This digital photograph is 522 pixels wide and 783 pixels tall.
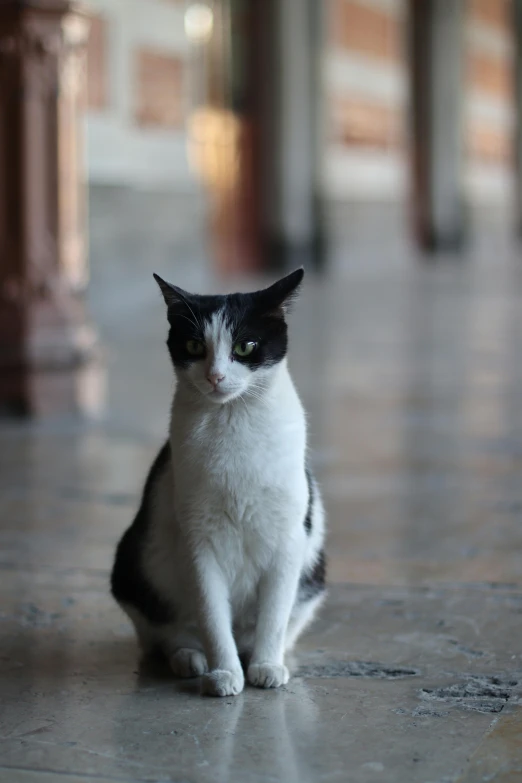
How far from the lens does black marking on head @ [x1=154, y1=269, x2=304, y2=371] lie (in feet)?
7.43

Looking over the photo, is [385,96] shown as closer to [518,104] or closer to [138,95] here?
[518,104]

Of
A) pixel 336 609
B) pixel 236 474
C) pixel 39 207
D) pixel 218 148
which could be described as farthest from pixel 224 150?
pixel 236 474

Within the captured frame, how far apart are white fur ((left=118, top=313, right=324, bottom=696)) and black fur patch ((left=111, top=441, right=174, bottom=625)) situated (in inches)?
5.6

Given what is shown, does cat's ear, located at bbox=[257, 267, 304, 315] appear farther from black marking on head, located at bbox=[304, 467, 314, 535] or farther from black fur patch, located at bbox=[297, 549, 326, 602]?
black fur patch, located at bbox=[297, 549, 326, 602]

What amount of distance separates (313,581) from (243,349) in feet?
2.00

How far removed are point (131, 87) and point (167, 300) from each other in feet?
34.2

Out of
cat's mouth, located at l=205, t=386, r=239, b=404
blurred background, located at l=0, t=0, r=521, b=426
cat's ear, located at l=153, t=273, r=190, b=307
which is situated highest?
blurred background, located at l=0, t=0, r=521, b=426

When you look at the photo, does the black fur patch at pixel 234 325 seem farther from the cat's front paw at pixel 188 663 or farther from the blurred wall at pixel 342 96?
the blurred wall at pixel 342 96

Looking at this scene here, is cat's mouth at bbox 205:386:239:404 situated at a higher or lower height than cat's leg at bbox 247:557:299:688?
higher

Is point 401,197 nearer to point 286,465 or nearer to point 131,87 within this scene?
point 131,87

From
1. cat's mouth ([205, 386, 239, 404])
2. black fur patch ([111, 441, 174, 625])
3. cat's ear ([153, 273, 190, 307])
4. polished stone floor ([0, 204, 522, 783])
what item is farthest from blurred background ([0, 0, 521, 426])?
cat's mouth ([205, 386, 239, 404])

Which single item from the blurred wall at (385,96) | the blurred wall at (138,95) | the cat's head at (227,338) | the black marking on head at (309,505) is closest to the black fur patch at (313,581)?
the black marking on head at (309,505)

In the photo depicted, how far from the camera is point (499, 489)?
4332mm

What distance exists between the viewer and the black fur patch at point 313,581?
2.58 meters
